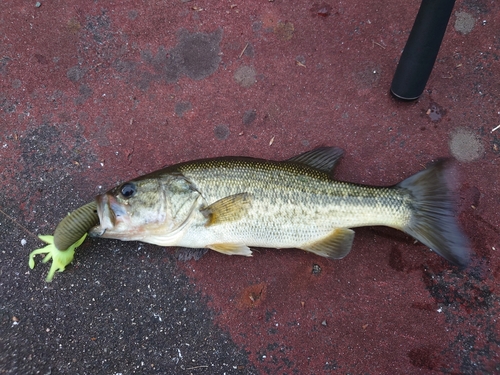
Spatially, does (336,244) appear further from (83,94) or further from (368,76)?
(83,94)

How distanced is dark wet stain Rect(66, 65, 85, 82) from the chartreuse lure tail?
142 cm

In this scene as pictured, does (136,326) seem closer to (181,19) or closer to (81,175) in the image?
(81,175)

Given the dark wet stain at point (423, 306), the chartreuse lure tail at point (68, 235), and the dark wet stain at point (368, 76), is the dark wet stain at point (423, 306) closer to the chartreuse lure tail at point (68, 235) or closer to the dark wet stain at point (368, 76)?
the dark wet stain at point (368, 76)

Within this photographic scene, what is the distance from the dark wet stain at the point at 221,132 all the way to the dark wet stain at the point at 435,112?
196 centimetres

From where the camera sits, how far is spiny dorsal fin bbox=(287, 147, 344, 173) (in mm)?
3232

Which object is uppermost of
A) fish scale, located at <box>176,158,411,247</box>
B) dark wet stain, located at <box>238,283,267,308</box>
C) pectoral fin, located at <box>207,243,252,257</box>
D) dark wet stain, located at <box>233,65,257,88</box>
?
dark wet stain, located at <box>233,65,257,88</box>

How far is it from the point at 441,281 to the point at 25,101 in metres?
4.38

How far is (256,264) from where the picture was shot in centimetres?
335

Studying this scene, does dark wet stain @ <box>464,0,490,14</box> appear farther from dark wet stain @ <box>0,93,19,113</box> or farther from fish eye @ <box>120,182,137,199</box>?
dark wet stain @ <box>0,93,19,113</box>

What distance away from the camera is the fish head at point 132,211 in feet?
9.69

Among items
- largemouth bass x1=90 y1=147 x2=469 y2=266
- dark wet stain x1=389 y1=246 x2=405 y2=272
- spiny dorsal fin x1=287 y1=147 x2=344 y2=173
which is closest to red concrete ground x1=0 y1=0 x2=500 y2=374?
dark wet stain x1=389 y1=246 x2=405 y2=272

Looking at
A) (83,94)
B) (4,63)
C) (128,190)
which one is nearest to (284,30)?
(83,94)

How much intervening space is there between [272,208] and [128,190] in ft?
3.96

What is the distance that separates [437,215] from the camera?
A: 2990 millimetres
